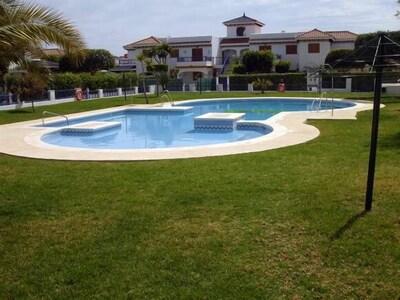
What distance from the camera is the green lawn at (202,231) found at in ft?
13.5

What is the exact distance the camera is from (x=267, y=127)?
1573 cm

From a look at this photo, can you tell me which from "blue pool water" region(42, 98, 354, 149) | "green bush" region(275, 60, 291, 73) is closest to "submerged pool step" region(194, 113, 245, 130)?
"blue pool water" region(42, 98, 354, 149)

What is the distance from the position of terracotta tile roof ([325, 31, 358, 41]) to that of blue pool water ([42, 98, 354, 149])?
74.0ft

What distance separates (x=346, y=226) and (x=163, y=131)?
14.0 m

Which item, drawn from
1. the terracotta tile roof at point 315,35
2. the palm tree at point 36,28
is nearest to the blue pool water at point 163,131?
the palm tree at point 36,28

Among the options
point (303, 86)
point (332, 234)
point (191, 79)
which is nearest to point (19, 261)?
point (332, 234)

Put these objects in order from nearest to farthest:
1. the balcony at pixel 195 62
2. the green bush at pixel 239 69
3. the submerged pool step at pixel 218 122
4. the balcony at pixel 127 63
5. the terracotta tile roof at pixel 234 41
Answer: the submerged pool step at pixel 218 122, the green bush at pixel 239 69, the balcony at pixel 195 62, the terracotta tile roof at pixel 234 41, the balcony at pixel 127 63

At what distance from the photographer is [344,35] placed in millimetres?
47594

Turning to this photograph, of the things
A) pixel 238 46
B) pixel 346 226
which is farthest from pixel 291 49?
pixel 346 226

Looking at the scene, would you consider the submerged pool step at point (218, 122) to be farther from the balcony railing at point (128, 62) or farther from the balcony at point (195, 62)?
the balcony railing at point (128, 62)

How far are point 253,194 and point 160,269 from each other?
277 cm

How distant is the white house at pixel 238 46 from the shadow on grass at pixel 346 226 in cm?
4115

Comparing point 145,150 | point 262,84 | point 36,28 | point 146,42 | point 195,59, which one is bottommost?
point 145,150

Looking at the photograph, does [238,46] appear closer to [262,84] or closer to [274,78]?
[274,78]
